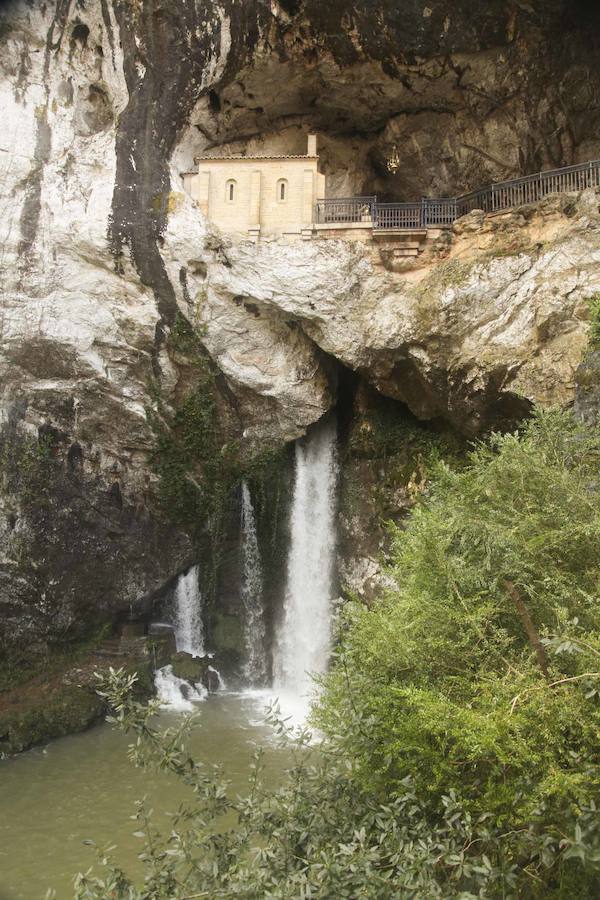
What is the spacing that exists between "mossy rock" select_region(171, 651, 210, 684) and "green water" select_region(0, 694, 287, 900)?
1362 mm

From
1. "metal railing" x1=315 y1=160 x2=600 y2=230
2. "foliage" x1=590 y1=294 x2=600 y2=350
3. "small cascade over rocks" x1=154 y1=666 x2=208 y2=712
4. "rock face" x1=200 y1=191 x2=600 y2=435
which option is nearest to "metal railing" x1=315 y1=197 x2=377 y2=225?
"metal railing" x1=315 y1=160 x2=600 y2=230

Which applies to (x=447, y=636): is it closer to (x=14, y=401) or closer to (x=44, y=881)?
(x=44, y=881)

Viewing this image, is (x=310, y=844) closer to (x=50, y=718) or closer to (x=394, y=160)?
(x=50, y=718)

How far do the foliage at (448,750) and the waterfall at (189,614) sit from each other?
10769 millimetres

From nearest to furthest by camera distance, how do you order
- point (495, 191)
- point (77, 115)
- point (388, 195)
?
point (77, 115) → point (495, 191) → point (388, 195)

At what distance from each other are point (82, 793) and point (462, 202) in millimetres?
15373

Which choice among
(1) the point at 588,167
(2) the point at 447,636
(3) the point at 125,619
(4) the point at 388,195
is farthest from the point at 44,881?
(4) the point at 388,195

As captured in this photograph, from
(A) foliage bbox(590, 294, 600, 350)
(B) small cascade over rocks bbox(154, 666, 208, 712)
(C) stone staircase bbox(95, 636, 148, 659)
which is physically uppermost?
(A) foliage bbox(590, 294, 600, 350)

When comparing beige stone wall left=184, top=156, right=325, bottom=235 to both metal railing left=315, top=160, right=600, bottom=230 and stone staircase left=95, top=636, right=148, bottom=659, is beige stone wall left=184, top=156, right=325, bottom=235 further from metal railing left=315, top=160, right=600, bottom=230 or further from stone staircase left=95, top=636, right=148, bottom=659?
stone staircase left=95, top=636, right=148, bottom=659

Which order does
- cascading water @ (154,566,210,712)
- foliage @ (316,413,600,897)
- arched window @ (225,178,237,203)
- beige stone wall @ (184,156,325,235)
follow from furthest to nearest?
1. cascading water @ (154,566,210,712)
2. arched window @ (225,178,237,203)
3. beige stone wall @ (184,156,325,235)
4. foliage @ (316,413,600,897)

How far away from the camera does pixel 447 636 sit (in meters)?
6.05

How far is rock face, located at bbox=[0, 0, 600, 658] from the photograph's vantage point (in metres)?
14.7

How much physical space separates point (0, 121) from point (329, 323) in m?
8.41

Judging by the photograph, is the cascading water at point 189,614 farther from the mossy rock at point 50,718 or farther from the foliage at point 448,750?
the foliage at point 448,750
